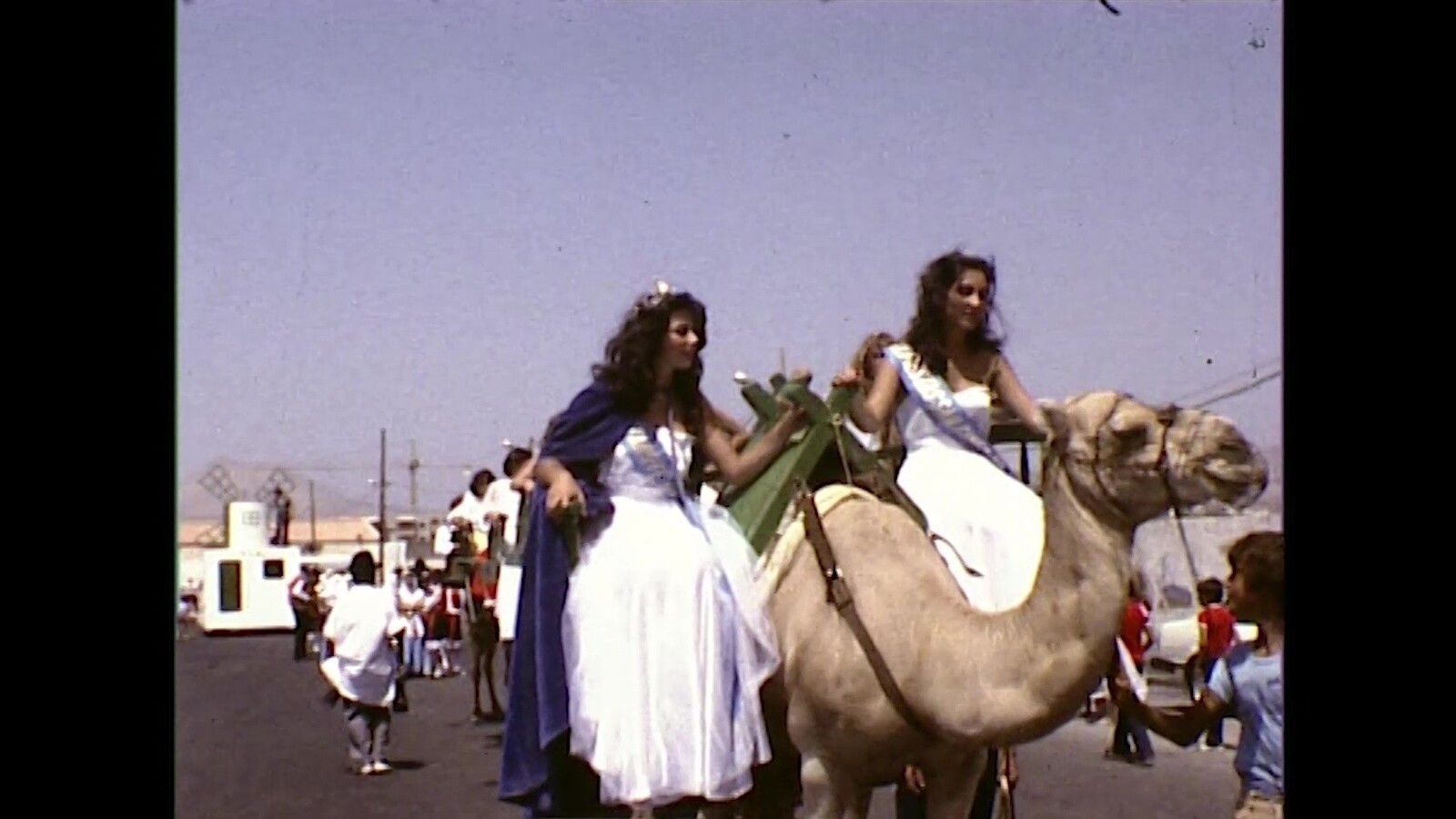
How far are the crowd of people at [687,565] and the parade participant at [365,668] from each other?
67 cm

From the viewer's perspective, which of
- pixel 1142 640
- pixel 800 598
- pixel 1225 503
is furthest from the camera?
pixel 1142 640

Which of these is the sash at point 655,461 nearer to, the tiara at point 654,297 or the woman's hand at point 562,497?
the woman's hand at point 562,497

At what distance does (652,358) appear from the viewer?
22.6ft

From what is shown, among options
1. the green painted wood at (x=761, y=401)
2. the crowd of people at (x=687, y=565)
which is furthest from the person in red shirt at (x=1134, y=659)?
the green painted wood at (x=761, y=401)

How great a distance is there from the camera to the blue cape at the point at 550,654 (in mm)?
6707

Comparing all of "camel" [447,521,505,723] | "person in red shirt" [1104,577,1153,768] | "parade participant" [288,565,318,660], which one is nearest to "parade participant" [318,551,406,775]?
"camel" [447,521,505,723]

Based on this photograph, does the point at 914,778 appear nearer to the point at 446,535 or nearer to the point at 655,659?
the point at 655,659

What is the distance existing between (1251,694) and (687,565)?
1818 mm

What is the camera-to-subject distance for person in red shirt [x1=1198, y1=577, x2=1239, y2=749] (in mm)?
7734

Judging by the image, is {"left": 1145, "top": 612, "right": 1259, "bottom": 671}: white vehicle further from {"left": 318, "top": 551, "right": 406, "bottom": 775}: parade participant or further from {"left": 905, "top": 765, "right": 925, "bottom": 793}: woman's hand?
{"left": 318, "top": 551, "right": 406, "bottom": 775}: parade participant
